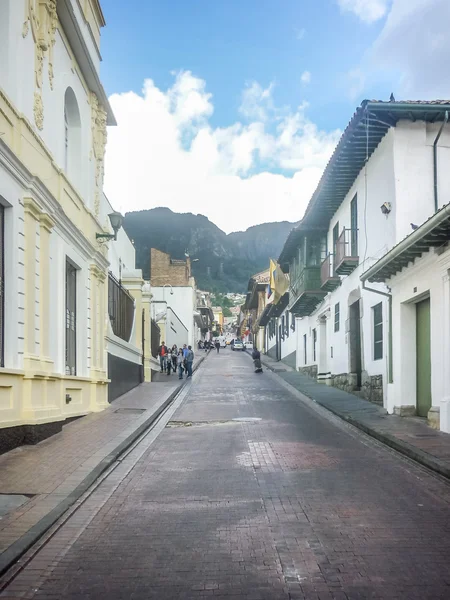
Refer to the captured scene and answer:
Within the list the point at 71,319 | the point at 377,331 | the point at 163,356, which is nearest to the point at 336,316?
the point at 377,331

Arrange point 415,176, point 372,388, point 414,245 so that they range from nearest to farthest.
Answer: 1. point 414,245
2. point 415,176
3. point 372,388

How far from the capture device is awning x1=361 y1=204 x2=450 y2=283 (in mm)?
10750

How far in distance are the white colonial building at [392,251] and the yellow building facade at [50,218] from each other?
6.68 metres

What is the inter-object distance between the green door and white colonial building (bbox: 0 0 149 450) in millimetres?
7705

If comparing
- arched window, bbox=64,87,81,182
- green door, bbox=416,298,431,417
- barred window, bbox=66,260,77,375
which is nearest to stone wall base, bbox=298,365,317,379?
green door, bbox=416,298,431,417

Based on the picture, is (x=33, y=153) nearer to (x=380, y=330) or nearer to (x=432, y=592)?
(x=432, y=592)

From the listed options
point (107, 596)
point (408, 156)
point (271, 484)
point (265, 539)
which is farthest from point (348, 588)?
point (408, 156)

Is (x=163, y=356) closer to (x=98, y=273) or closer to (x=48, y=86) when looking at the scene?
(x=98, y=273)

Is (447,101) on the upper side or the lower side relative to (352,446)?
upper

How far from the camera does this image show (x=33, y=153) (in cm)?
1116

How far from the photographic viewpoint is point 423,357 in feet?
47.5

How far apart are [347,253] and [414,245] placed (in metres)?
8.46

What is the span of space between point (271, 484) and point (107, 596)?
3.77 m

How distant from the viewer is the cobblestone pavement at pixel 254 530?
188 inches
